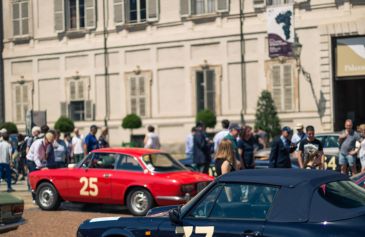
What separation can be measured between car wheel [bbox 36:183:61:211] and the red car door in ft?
1.41

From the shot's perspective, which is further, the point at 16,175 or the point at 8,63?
the point at 8,63

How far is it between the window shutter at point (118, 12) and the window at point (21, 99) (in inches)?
254

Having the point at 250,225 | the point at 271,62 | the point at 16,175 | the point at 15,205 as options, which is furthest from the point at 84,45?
the point at 250,225

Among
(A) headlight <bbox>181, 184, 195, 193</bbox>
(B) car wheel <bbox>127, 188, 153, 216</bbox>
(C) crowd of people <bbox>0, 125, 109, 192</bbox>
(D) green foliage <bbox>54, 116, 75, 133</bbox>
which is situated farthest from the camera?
(D) green foliage <bbox>54, 116, 75, 133</bbox>

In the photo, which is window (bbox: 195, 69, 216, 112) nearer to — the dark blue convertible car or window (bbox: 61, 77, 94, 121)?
window (bbox: 61, 77, 94, 121)

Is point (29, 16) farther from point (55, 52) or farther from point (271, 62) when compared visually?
point (271, 62)

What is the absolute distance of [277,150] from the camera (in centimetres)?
1515

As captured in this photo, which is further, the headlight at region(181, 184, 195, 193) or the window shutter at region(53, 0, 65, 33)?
the window shutter at region(53, 0, 65, 33)

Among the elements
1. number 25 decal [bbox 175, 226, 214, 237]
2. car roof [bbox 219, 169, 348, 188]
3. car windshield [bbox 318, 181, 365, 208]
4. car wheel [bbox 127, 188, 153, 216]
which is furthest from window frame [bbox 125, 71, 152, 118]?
car windshield [bbox 318, 181, 365, 208]

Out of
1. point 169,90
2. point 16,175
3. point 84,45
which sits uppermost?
point 84,45

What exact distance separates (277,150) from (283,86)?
671 inches

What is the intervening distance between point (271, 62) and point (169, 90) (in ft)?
17.8

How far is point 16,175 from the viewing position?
23.8 m

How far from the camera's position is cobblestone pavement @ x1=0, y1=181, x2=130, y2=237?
43.6 ft
